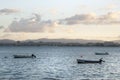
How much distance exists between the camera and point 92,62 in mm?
123000

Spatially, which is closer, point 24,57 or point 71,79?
point 71,79

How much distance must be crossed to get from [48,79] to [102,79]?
10436 mm

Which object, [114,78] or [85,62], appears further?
[85,62]

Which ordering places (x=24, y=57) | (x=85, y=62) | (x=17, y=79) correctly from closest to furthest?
(x=17, y=79), (x=85, y=62), (x=24, y=57)

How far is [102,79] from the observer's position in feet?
249

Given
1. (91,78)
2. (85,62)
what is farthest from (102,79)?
(85,62)

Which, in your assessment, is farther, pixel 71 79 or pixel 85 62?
pixel 85 62

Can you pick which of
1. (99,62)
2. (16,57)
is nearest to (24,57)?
(16,57)

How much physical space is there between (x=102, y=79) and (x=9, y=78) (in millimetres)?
18022

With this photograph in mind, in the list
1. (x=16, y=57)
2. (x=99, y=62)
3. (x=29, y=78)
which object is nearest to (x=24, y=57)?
(x=16, y=57)

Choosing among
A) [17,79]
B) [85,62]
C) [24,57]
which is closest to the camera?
[17,79]

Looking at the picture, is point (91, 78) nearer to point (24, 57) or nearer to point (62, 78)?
point (62, 78)

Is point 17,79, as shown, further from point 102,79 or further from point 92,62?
point 92,62

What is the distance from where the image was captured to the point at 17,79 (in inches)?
2977
